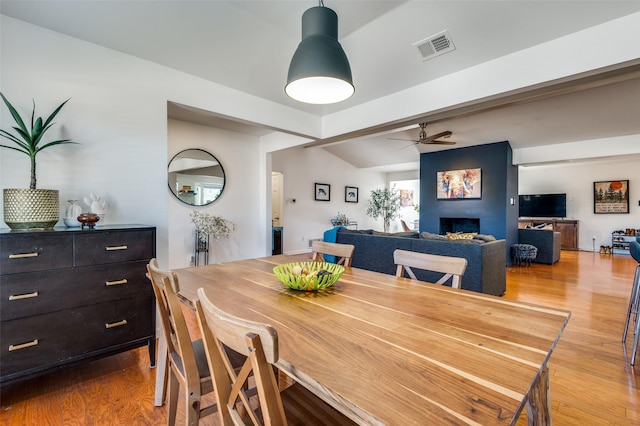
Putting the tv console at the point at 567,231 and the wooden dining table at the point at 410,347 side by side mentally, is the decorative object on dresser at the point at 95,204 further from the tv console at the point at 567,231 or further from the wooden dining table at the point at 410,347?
the tv console at the point at 567,231

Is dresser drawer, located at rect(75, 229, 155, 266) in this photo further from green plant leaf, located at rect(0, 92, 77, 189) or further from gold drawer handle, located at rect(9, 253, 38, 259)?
green plant leaf, located at rect(0, 92, 77, 189)

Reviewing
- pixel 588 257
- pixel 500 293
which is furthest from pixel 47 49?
pixel 588 257

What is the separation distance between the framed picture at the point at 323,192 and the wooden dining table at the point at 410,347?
6.35 m

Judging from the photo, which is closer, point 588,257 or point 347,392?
point 347,392

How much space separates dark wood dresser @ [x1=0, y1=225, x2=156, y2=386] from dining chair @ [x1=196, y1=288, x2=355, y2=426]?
4.94 ft

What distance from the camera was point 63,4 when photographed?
2.04 meters

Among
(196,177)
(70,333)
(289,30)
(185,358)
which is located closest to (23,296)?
(70,333)

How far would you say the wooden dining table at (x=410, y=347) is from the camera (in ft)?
2.03

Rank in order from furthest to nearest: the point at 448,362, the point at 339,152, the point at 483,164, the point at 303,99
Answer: the point at 339,152
the point at 483,164
the point at 303,99
the point at 448,362

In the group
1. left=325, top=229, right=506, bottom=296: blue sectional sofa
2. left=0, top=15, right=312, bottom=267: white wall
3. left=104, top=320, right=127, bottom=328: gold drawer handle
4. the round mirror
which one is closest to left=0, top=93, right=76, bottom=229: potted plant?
left=0, top=15, right=312, bottom=267: white wall

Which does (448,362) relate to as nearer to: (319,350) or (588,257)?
(319,350)

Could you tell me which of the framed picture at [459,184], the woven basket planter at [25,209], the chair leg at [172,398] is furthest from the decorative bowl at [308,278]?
the framed picture at [459,184]

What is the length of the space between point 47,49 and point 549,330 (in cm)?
356

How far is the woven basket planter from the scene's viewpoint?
72.7 inches
